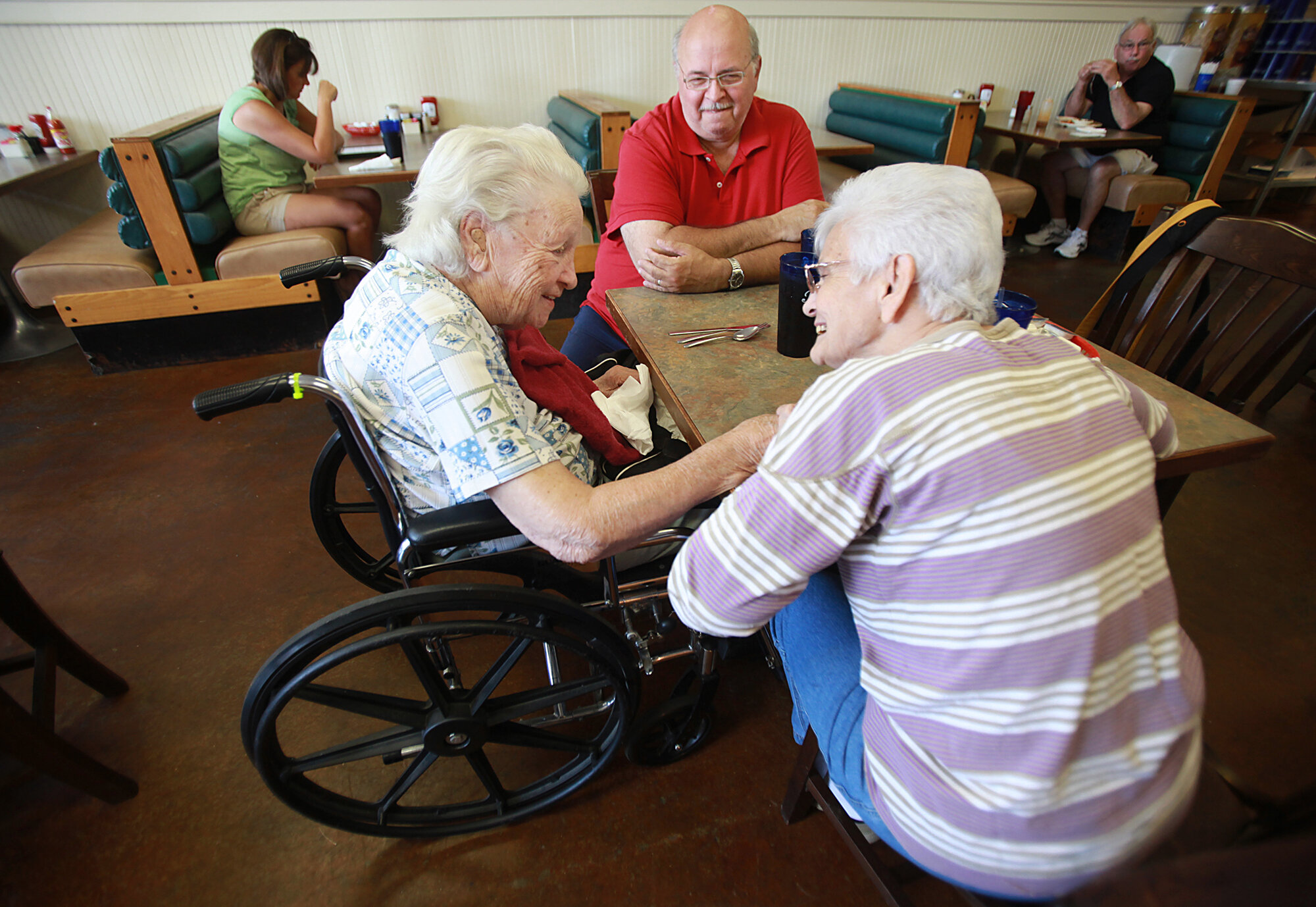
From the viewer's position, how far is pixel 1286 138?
15.9 ft

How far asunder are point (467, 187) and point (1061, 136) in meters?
4.31

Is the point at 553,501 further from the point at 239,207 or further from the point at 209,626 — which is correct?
the point at 239,207

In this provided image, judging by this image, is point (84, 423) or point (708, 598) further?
point (84, 423)

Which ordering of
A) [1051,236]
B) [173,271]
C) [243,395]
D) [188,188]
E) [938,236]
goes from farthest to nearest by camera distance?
[1051,236] < [173,271] < [188,188] < [243,395] < [938,236]

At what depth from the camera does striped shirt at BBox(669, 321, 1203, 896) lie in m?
0.63

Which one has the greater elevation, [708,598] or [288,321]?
[708,598]

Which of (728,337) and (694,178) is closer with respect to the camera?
(728,337)

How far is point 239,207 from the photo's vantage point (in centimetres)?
309

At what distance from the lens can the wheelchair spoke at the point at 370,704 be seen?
1.05m

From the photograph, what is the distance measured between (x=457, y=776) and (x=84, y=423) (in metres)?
2.44

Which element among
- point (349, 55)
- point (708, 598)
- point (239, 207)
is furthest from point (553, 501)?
point (349, 55)

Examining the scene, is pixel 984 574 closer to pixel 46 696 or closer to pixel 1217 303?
pixel 1217 303

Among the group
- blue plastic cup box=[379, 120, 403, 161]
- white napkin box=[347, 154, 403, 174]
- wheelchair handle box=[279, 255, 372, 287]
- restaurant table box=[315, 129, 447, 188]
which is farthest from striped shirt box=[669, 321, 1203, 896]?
blue plastic cup box=[379, 120, 403, 161]

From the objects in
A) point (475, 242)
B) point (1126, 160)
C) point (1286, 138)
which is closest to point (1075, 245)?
point (1126, 160)
